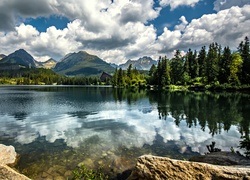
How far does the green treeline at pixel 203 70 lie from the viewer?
89.4 meters

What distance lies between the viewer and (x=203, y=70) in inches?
4678

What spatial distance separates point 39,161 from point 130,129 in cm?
1161

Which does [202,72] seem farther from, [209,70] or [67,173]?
[67,173]

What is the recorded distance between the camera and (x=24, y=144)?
16.9 metres

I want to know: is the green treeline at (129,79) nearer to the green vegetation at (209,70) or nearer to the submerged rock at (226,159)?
the green vegetation at (209,70)

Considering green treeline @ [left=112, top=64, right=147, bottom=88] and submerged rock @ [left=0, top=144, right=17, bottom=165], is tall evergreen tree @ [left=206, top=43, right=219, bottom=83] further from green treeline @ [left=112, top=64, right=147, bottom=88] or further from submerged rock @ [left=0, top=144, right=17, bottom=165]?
submerged rock @ [left=0, top=144, right=17, bottom=165]

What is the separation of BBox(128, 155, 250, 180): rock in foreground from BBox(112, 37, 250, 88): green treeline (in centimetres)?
8885

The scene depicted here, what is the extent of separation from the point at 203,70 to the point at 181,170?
122995 millimetres

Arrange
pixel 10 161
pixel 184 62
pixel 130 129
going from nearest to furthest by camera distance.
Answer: pixel 10 161 < pixel 130 129 < pixel 184 62

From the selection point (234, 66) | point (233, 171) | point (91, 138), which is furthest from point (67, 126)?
point (234, 66)

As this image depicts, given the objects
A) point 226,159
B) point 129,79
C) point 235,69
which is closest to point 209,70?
point 235,69

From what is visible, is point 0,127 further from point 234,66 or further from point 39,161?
point 234,66

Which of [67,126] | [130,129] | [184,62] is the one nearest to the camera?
[130,129]

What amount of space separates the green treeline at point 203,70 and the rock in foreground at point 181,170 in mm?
88848
